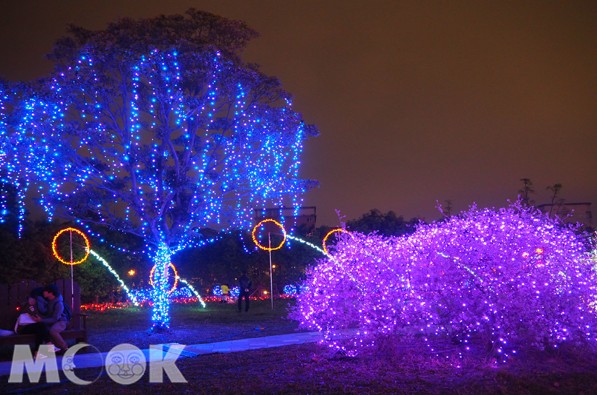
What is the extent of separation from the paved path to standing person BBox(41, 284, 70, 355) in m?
0.29

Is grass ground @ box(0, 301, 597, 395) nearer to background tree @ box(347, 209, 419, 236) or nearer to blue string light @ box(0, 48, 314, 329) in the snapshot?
blue string light @ box(0, 48, 314, 329)

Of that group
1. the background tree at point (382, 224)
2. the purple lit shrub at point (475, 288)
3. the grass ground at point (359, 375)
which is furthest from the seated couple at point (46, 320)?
the background tree at point (382, 224)

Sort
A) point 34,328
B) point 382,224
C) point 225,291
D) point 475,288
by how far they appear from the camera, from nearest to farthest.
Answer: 1. point 475,288
2. point 34,328
3. point 225,291
4. point 382,224

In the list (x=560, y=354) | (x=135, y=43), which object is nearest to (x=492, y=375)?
(x=560, y=354)

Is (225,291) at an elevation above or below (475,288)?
below

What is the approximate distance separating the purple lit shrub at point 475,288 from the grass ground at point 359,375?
34 cm

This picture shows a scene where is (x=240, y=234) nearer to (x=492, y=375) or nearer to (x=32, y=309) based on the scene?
(x=32, y=309)

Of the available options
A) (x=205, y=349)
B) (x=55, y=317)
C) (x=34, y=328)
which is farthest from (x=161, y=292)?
(x=34, y=328)

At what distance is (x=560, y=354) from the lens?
363 inches

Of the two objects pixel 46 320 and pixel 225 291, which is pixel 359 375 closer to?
pixel 46 320

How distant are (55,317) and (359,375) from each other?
5404 mm

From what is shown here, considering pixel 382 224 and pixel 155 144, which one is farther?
pixel 382 224

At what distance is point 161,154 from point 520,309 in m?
8.56

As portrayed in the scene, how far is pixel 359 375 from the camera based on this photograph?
27.2ft
